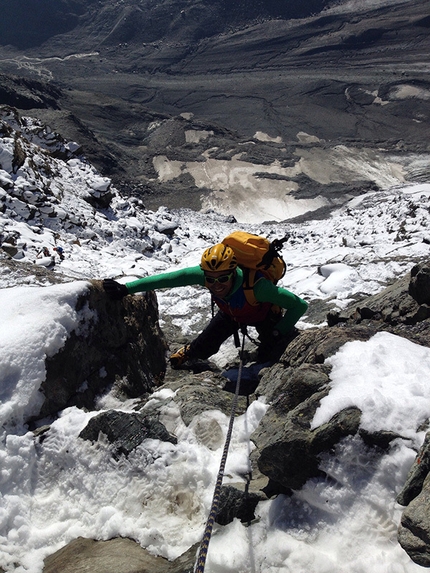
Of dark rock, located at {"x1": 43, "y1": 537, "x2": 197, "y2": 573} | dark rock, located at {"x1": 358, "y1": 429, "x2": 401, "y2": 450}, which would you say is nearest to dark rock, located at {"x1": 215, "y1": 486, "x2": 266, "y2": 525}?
dark rock, located at {"x1": 43, "y1": 537, "x2": 197, "y2": 573}

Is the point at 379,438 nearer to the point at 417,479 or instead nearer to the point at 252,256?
the point at 417,479

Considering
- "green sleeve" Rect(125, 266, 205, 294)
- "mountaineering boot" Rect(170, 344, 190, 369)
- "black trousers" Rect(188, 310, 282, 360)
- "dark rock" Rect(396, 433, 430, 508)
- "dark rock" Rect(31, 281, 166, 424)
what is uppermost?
"dark rock" Rect(396, 433, 430, 508)

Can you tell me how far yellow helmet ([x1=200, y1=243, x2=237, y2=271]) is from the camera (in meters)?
4.02

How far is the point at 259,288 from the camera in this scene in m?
4.38

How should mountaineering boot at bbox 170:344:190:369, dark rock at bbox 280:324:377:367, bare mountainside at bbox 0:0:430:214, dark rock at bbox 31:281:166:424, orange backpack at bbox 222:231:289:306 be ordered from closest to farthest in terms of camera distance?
1. dark rock at bbox 280:324:377:367
2. dark rock at bbox 31:281:166:424
3. orange backpack at bbox 222:231:289:306
4. mountaineering boot at bbox 170:344:190:369
5. bare mountainside at bbox 0:0:430:214

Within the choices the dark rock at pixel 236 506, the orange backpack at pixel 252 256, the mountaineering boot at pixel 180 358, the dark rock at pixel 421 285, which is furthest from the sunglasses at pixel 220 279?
the dark rock at pixel 421 285

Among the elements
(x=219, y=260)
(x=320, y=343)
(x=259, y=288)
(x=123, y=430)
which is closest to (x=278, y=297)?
(x=259, y=288)

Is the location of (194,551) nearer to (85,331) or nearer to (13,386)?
(13,386)

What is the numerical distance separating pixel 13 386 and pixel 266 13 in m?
78.4

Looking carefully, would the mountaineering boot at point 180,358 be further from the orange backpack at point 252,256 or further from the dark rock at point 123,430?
the dark rock at point 123,430

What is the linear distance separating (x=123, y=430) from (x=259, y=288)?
1.97m

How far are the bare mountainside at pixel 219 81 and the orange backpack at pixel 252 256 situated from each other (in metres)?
23.3

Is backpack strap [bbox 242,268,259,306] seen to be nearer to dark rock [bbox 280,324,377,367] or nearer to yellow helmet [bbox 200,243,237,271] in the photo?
yellow helmet [bbox 200,243,237,271]

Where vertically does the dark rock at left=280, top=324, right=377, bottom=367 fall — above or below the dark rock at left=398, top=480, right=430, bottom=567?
below
